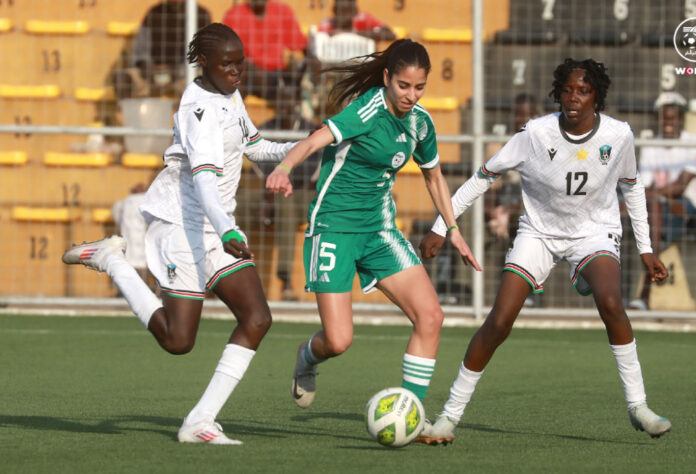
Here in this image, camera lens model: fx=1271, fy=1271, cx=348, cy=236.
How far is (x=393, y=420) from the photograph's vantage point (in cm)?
591

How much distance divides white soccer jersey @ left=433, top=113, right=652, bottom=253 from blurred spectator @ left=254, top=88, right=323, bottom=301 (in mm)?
6455

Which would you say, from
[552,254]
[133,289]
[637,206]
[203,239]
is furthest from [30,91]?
[637,206]

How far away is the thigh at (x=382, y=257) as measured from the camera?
255 inches

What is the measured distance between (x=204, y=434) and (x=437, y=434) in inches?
45.6

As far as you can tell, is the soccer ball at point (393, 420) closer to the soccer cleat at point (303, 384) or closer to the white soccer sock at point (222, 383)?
the white soccer sock at point (222, 383)

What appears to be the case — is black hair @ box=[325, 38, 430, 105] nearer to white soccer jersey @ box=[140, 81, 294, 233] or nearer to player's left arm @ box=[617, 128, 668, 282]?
white soccer jersey @ box=[140, 81, 294, 233]

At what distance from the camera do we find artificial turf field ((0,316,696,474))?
5691 millimetres

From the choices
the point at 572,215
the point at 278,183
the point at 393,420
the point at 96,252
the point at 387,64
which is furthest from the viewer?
the point at 96,252

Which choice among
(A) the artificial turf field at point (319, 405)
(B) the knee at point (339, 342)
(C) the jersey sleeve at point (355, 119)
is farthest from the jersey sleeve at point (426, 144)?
(A) the artificial turf field at point (319, 405)

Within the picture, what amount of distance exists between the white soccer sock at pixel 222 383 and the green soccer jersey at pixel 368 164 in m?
0.80

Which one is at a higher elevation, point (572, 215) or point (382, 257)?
point (572, 215)

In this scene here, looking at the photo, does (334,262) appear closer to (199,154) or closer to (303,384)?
(303,384)

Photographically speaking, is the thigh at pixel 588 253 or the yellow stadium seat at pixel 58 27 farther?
the yellow stadium seat at pixel 58 27

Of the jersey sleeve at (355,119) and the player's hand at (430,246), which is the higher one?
the jersey sleeve at (355,119)
